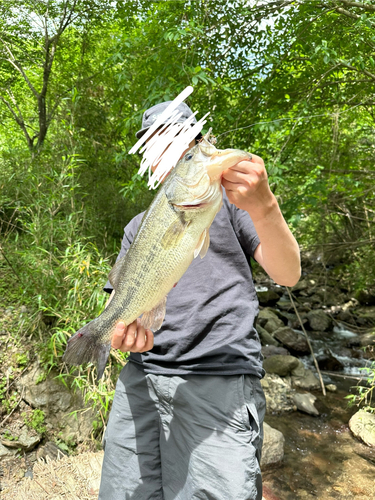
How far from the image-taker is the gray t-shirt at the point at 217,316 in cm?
190

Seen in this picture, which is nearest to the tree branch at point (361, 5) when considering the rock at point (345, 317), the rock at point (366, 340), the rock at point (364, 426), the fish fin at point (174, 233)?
the fish fin at point (174, 233)

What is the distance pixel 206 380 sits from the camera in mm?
1908

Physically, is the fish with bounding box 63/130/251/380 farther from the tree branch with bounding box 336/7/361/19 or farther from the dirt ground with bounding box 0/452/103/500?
the tree branch with bounding box 336/7/361/19

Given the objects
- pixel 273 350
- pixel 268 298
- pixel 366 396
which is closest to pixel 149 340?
pixel 366 396

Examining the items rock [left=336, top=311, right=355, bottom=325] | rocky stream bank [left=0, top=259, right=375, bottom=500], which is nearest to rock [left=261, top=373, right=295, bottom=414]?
rocky stream bank [left=0, top=259, right=375, bottom=500]

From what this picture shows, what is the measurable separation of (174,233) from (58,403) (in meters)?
4.15

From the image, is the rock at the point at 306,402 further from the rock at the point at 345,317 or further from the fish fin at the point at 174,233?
the fish fin at the point at 174,233

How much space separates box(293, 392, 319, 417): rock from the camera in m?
6.25

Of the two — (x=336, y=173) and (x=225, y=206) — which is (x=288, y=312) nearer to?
(x=336, y=173)

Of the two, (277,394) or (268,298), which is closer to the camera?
(277,394)

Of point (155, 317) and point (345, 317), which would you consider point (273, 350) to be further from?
point (155, 317)

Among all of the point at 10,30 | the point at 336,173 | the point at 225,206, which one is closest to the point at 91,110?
the point at 10,30

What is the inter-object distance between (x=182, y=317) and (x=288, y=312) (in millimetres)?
11121

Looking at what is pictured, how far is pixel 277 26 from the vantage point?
6488 millimetres
